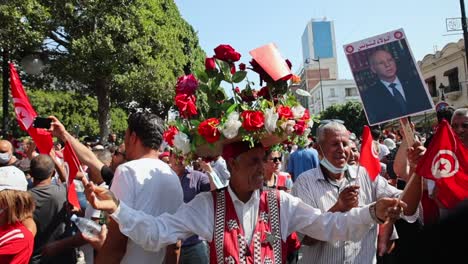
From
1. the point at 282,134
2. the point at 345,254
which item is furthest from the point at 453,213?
the point at 345,254

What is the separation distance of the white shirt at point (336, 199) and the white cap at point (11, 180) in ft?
7.39

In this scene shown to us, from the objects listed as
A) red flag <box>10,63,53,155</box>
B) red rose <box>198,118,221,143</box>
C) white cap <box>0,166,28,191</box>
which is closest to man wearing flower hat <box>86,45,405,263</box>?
red rose <box>198,118,221,143</box>

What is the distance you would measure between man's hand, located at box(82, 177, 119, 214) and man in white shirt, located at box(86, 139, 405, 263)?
0.13ft

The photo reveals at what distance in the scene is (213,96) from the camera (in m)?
2.86

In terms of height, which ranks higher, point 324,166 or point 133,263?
point 324,166

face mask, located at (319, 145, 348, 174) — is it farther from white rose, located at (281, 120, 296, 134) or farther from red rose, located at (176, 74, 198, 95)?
red rose, located at (176, 74, 198, 95)

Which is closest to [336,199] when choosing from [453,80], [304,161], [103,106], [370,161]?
[370,161]

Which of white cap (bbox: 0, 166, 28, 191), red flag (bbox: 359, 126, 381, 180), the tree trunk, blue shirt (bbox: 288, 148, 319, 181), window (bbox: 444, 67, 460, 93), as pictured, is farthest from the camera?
window (bbox: 444, 67, 460, 93)

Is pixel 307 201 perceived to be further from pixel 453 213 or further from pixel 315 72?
pixel 315 72

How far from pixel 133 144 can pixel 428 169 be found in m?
1.82

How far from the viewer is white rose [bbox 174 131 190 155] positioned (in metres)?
2.81

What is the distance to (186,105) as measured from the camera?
2771 mm

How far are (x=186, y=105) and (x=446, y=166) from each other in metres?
1.57

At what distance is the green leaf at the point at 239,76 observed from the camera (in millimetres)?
2889
